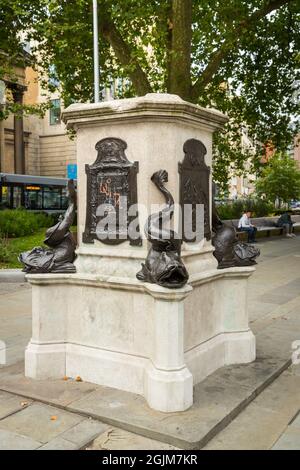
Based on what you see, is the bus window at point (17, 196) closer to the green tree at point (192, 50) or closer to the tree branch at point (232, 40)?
the green tree at point (192, 50)

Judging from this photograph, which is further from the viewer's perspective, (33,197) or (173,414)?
(33,197)

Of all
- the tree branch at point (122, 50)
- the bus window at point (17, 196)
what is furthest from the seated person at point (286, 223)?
the bus window at point (17, 196)

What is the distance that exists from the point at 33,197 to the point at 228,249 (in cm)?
2388

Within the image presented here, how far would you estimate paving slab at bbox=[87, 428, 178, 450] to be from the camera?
146 inches

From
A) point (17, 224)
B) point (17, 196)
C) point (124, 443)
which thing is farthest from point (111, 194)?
point (17, 196)

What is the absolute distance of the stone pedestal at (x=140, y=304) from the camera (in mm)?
4297

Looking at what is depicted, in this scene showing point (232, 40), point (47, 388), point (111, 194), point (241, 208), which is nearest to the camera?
point (47, 388)

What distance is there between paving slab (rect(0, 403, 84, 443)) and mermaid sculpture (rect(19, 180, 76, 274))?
1.46m

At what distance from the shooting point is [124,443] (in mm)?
3771

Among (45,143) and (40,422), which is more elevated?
(45,143)

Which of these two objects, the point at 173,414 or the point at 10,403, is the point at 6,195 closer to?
the point at 10,403

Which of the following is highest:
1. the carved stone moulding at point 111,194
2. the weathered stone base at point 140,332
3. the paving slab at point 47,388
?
the carved stone moulding at point 111,194

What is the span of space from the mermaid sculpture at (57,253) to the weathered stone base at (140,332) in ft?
0.39

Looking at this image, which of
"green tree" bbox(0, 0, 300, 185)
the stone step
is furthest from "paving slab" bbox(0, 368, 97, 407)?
"green tree" bbox(0, 0, 300, 185)
